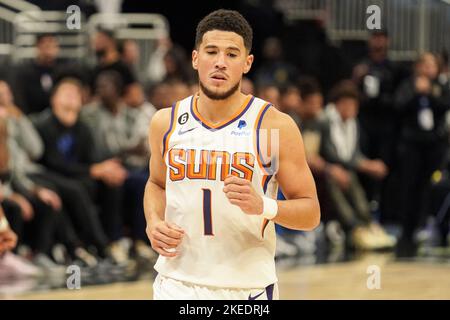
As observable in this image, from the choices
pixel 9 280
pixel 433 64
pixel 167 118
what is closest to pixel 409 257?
pixel 433 64

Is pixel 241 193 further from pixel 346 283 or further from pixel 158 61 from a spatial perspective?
pixel 158 61

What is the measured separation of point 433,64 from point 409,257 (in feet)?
8.59

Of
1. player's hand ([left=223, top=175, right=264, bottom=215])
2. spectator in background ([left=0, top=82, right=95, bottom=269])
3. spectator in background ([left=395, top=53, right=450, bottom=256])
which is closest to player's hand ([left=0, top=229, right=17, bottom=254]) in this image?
player's hand ([left=223, top=175, right=264, bottom=215])

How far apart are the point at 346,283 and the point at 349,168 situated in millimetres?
3106

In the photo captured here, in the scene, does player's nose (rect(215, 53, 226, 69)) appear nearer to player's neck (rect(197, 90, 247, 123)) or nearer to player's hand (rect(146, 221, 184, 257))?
player's neck (rect(197, 90, 247, 123))

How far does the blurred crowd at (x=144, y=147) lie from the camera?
31.0 feet

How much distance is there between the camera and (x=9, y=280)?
8.73m

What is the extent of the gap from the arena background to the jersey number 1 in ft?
12.1

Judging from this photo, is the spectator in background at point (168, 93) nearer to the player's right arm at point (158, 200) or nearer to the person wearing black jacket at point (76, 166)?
the person wearing black jacket at point (76, 166)

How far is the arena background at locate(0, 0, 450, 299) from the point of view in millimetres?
9078

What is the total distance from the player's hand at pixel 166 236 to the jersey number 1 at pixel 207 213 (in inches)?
4.8

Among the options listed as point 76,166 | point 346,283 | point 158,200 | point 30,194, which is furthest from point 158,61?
point 158,200

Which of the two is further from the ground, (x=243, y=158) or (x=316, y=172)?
(x=243, y=158)

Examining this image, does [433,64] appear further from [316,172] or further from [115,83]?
[115,83]
